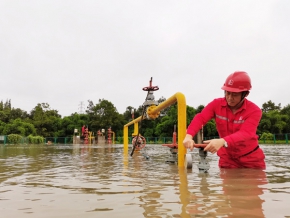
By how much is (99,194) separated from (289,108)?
53548mm

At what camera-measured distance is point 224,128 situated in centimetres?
364

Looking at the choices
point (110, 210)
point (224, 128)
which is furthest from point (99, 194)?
point (224, 128)

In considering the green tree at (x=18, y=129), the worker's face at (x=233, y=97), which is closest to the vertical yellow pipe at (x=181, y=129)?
the worker's face at (x=233, y=97)

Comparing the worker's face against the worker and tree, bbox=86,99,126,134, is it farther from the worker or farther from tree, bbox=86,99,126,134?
tree, bbox=86,99,126,134

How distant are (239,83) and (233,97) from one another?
186 millimetres

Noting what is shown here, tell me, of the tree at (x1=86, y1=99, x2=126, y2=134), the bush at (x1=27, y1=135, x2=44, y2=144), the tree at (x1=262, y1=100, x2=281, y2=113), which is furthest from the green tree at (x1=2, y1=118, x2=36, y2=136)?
the tree at (x1=262, y1=100, x2=281, y2=113)

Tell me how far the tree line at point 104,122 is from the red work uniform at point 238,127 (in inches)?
1644

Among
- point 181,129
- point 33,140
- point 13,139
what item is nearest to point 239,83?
point 181,129

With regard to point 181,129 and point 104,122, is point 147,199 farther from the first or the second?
point 104,122

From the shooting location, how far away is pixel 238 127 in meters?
3.50

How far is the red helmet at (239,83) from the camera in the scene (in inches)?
127

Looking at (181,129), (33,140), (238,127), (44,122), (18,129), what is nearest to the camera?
(238,127)

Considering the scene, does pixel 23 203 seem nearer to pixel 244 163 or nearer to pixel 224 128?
pixel 224 128

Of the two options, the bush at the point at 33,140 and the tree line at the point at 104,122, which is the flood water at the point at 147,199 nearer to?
the bush at the point at 33,140
